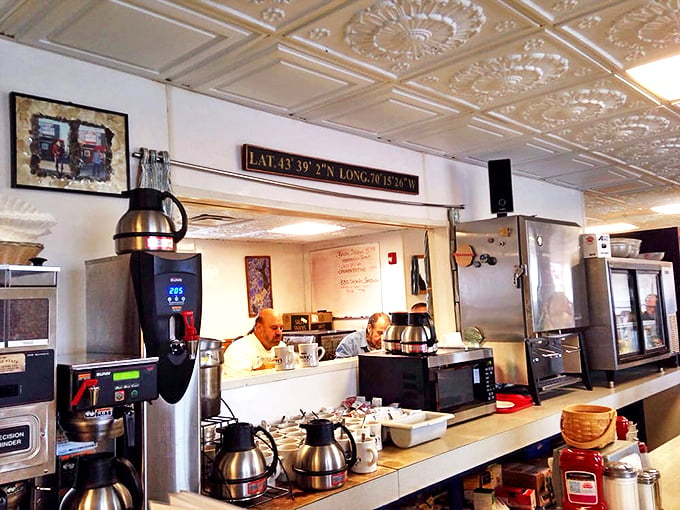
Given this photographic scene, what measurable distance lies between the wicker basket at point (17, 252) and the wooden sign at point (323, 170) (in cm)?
124

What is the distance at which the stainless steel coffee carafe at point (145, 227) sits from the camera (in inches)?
79.2

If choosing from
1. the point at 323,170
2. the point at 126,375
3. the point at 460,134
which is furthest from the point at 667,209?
the point at 126,375

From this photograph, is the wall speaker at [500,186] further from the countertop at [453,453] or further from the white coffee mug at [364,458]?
the white coffee mug at [364,458]

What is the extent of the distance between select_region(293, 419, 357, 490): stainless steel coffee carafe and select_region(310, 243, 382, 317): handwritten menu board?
4.12 meters

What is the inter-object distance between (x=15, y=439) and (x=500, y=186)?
11.0ft

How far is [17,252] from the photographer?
1722mm

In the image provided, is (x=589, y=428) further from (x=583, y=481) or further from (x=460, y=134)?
(x=460, y=134)

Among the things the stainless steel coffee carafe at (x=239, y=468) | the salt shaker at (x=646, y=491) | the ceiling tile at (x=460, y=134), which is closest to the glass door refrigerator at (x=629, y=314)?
the ceiling tile at (x=460, y=134)

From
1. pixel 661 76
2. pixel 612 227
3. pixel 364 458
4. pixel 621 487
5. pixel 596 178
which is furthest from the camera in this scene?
pixel 612 227

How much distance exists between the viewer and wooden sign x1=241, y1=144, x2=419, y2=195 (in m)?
2.92

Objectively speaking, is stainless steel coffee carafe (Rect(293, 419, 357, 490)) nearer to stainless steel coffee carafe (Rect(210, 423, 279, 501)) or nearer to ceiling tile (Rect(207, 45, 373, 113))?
stainless steel coffee carafe (Rect(210, 423, 279, 501))

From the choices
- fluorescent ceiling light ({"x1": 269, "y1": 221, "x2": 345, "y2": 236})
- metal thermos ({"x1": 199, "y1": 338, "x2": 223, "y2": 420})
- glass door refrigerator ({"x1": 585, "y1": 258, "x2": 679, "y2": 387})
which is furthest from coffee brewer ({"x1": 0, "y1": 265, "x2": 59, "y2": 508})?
fluorescent ceiling light ({"x1": 269, "y1": 221, "x2": 345, "y2": 236})

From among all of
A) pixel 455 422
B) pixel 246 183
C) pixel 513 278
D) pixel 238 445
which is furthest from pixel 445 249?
pixel 238 445

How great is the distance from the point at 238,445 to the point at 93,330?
0.65 meters
